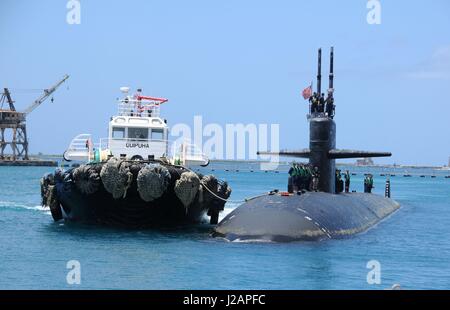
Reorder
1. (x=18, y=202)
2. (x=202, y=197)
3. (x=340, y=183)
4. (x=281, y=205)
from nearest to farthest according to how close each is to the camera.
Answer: (x=281, y=205) < (x=202, y=197) < (x=340, y=183) < (x=18, y=202)

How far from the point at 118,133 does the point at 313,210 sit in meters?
9.41

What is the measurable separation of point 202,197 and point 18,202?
20.3 metres

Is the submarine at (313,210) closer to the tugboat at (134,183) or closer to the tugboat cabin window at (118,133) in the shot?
the tugboat at (134,183)

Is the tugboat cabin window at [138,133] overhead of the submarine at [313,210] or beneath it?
overhead

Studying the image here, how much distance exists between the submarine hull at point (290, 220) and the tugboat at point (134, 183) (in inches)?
93.1

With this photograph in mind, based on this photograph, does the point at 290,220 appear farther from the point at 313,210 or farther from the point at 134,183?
the point at 134,183

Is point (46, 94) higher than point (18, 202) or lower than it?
higher

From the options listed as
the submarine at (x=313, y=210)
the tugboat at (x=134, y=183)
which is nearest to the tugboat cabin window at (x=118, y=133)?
the tugboat at (x=134, y=183)

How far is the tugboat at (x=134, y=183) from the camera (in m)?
22.9

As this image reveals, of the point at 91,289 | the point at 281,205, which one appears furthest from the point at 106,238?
the point at 91,289

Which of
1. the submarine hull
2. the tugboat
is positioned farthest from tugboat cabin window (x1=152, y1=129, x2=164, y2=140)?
the submarine hull

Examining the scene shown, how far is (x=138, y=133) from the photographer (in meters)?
27.5

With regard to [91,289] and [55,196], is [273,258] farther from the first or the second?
[55,196]

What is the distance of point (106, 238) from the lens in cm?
2214
